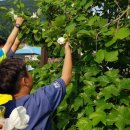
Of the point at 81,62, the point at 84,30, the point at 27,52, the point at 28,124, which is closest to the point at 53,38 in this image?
the point at 81,62

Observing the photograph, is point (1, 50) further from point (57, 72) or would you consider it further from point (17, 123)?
point (17, 123)

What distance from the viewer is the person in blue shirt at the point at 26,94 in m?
2.30

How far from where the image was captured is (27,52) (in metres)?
23.4

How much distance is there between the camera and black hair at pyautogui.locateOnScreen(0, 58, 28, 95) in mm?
2283

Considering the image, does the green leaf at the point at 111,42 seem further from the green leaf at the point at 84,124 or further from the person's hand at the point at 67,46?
the green leaf at the point at 84,124

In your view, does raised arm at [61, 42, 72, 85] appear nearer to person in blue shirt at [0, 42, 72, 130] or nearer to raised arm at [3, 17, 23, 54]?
person in blue shirt at [0, 42, 72, 130]

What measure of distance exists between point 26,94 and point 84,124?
0.47m

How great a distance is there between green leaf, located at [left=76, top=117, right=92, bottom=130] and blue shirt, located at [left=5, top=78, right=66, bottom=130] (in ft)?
0.99

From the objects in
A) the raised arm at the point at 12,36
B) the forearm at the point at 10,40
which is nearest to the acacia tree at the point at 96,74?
the raised arm at the point at 12,36

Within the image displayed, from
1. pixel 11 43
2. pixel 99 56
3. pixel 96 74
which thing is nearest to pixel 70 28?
pixel 99 56

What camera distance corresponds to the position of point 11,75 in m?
2.29

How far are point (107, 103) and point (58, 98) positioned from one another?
38 cm

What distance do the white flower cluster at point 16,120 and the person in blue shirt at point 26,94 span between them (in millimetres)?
187

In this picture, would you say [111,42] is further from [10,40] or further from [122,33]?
[10,40]
